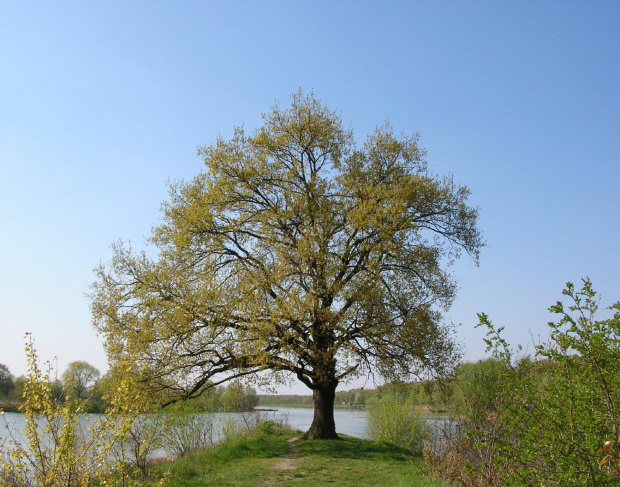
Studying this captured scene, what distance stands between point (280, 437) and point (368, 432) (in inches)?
172

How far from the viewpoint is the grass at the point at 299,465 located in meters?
10.8

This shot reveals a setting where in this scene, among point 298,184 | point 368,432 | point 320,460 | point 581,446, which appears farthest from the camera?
point 368,432

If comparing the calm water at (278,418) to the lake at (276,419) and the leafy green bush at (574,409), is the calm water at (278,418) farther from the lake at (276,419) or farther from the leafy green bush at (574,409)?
the leafy green bush at (574,409)

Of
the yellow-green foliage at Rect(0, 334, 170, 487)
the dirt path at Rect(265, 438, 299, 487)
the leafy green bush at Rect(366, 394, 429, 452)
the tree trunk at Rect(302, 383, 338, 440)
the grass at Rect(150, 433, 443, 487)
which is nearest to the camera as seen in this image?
the yellow-green foliage at Rect(0, 334, 170, 487)

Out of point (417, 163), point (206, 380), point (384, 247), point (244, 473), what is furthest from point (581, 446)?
point (417, 163)

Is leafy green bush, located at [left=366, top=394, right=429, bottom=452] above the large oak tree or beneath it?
beneath

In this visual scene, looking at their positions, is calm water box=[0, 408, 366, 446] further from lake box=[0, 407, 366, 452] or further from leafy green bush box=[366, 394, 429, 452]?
leafy green bush box=[366, 394, 429, 452]

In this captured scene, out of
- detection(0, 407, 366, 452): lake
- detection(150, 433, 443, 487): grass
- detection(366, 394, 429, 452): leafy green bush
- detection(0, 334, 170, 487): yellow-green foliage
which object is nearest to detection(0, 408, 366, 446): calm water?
detection(0, 407, 366, 452): lake

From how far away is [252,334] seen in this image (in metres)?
14.5

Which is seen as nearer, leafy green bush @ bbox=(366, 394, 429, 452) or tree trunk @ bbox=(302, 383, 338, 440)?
tree trunk @ bbox=(302, 383, 338, 440)

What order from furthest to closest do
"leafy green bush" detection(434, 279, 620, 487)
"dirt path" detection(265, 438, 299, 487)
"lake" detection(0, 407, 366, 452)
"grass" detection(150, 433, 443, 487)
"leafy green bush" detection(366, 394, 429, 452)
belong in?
"leafy green bush" detection(366, 394, 429, 452)
"lake" detection(0, 407, 366, 452)
"dirt path" detection(265, 438, 299, 487)
"grass" detection(150, 433, 443, 487)
"leafy green bush" detection(434, 279, 620, 487)

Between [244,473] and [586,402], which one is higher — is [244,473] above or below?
below

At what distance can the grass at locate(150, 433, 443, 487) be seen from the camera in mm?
10773

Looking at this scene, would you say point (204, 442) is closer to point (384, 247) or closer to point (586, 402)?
point (384, 247)
